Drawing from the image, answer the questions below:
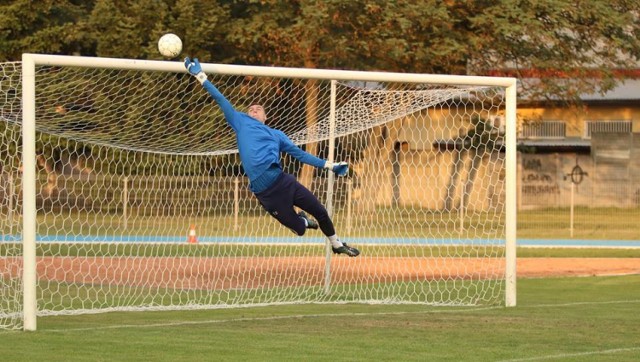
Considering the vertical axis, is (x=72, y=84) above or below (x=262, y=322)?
above

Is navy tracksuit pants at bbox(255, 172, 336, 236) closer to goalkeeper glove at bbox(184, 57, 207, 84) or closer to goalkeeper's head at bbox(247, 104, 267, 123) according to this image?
goalkeeper's head at bbox(247, 104, 267, 123)

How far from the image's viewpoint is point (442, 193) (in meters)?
28.5

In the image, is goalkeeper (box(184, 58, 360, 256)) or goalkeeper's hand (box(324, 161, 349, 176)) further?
goalkeeper (box(184, 58, 360, 256))

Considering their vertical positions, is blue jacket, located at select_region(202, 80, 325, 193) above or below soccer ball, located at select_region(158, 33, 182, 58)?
below

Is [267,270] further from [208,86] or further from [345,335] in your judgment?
[345,335]

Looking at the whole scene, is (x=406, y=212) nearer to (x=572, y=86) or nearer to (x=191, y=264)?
(x=191, y=264)

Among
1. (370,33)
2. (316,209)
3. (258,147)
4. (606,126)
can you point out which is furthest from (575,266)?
(606,126)

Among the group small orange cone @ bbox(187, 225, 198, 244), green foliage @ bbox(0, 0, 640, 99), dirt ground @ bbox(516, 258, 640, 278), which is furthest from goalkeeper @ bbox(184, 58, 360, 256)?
green foliage @ bbox(0, 0, 640, 99)

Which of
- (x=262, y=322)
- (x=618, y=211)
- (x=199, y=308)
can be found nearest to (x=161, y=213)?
(x=199, y=308)

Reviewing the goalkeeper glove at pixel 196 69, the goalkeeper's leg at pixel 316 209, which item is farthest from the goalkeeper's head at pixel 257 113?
the goalkeeper's leg at pixel 316 209

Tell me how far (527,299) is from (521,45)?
19.3 m

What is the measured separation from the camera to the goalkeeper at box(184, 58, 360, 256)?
46.8 feet

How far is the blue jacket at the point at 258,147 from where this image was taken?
14258 mm

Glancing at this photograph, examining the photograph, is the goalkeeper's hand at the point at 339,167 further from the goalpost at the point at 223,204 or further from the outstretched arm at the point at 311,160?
the goalpost at the point at 223,204
